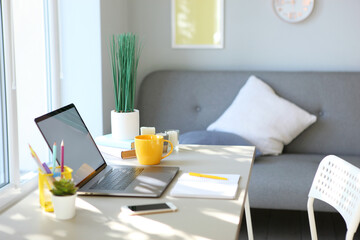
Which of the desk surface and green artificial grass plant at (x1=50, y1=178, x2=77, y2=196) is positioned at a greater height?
green artificial grass plant at (x1=50, y1=178, x2=77, y2=196)

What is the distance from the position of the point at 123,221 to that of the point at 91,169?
43 cm

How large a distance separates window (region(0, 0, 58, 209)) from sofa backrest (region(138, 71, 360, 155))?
83 centimetres

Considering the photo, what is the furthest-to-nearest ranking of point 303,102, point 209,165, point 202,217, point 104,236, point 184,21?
point 184,21
point 303,102
point 209,165
point 202,217
point 104,236

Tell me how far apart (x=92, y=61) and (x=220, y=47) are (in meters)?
0.96

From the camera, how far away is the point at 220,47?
384cm

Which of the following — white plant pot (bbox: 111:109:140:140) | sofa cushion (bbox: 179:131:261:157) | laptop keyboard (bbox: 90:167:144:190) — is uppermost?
white plant pot (bbox: 111:109:140:140)

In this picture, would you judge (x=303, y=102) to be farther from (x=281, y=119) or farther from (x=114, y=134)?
(x=114, y=134)

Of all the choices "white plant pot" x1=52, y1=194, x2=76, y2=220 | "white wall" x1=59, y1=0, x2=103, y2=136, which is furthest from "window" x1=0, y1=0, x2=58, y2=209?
"white plant pot" x1=52, y1=194, x2=76, y2=220

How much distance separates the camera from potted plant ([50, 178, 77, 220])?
140 cm

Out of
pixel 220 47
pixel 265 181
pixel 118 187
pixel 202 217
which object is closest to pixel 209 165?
pixel 118 187

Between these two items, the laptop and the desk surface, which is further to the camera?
the laptop

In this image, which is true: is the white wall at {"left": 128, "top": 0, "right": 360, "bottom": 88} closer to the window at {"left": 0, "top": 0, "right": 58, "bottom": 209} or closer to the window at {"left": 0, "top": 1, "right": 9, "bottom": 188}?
the window at {"left": 0, "top": 0, "right": 58, "bottom": 209}

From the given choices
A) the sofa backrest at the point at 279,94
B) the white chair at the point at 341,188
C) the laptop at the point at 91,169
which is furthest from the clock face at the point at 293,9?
the laptop at the point at 91,169

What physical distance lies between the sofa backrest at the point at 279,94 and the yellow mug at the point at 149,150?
5.90 ft
